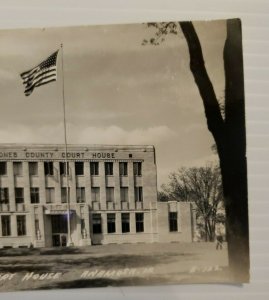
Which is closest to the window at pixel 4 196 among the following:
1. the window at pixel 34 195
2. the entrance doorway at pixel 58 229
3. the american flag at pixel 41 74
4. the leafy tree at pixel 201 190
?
the window at pixel 34 195

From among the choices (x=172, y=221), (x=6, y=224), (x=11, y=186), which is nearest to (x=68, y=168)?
(x=11, y=186)

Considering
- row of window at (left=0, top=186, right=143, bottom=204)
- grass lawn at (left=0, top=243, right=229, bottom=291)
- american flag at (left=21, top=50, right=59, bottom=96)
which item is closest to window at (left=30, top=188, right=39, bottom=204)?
row of window at (left=0, top=186, right=143, bottom=204)

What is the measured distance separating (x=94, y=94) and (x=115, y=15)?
38 centimetres

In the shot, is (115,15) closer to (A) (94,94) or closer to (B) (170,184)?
(A) (94,94)

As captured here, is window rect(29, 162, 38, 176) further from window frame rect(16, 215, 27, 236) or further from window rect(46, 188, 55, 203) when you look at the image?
window frame rect(16, 215, 27, 236)

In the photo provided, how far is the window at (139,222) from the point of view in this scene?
83.4 inches

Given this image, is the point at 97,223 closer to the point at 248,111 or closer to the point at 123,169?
the point at 123,169

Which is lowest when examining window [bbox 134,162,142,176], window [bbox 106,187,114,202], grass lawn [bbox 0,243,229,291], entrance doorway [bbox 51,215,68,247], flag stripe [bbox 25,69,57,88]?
grass lawn [bbox 0,243,229,291]

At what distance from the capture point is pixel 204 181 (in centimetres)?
214

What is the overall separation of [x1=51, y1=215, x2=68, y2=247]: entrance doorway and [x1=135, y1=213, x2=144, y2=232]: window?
13.0 inches

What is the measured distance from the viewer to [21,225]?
6.85 ft

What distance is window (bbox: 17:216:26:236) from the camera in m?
2.09

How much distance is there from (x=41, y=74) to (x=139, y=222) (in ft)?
2.70

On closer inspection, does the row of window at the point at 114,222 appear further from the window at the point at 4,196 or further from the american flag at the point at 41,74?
the american flag at the point at 41,74
